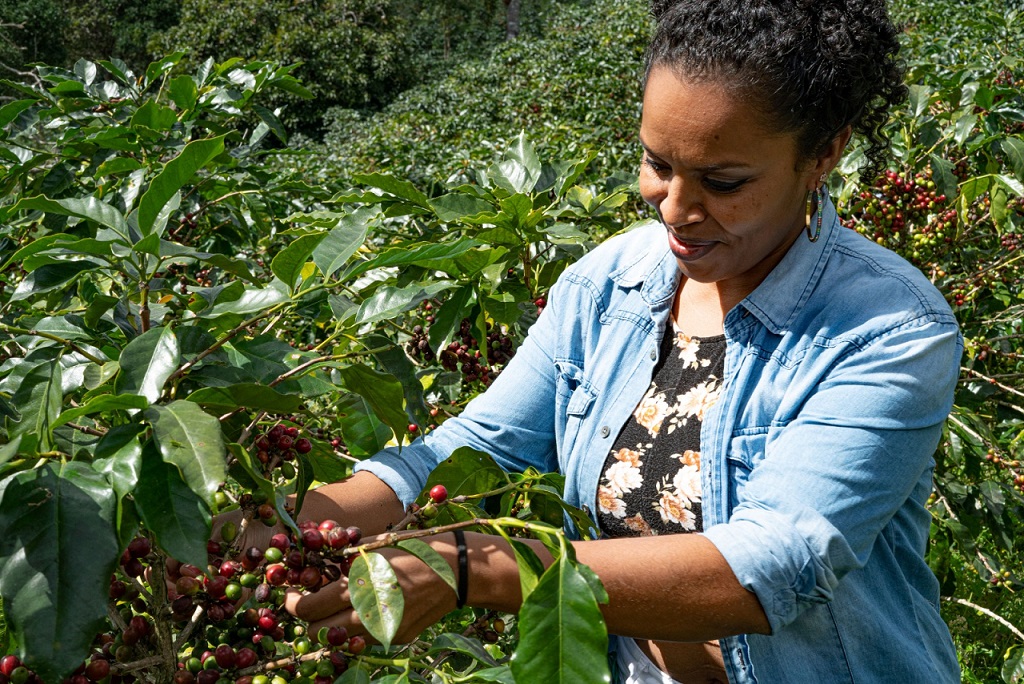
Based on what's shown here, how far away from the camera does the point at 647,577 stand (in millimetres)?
1167

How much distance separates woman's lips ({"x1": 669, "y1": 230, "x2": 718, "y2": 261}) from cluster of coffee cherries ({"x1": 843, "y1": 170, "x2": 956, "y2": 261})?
6.29ft

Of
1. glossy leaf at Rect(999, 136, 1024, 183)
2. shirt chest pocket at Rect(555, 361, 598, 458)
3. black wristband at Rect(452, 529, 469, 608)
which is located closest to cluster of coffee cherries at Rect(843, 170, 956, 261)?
glossy leaf at Rect(999, 136, 1024, 183)

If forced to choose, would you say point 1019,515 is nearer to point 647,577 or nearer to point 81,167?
point 647,577

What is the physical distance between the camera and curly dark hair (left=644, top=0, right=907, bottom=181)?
1321mm

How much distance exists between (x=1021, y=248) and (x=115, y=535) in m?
3.04

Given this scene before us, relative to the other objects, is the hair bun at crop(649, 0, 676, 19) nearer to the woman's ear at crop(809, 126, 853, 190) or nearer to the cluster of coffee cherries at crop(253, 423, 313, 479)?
the woman's ear at crop(809, 126, 853, 190)

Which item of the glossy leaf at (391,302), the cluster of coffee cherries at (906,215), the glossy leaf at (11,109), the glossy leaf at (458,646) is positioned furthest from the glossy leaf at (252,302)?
the cluster of coffee cherries at (906,215)

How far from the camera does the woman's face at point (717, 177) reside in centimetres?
132

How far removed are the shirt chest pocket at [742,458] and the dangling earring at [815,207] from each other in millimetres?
310

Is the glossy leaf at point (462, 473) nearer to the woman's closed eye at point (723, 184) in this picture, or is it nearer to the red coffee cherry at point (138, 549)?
the red coffee cherry at point (138, 549)

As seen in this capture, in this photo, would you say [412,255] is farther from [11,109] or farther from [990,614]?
[990,614]

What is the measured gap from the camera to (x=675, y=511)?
1.48 m

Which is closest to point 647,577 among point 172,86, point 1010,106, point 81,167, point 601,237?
point 172,86

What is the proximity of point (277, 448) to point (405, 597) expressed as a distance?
0.87 feet
